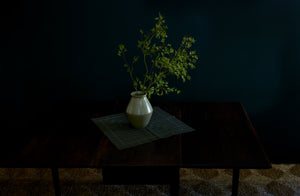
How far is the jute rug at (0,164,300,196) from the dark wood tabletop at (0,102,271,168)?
22.8 inches

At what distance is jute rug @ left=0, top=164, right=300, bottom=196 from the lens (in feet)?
6.57

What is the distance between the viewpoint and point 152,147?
1.41 metres

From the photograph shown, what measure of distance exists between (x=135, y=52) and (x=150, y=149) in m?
0.87

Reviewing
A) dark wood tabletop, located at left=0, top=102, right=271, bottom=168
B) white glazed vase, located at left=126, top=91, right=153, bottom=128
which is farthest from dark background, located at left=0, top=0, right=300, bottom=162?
white glazed vase, located at left=126, top=91, right=153, bottom=128

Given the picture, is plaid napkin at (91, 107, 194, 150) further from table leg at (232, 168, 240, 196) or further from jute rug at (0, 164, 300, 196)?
jute rug at (0, 164, 300, 196)

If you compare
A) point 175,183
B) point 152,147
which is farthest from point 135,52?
point 175,183

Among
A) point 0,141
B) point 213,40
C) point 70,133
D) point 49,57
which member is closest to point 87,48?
point 49,57

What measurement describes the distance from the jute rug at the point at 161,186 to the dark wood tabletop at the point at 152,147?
58cm

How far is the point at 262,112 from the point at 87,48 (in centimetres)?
133

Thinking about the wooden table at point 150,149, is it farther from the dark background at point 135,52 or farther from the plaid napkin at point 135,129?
the dark background at point 135,52

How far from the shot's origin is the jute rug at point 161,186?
6.57ft

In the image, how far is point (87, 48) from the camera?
6.77 ft

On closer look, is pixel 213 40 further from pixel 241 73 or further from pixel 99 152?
pixel 99 152

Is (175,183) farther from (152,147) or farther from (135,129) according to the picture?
(135,129)
